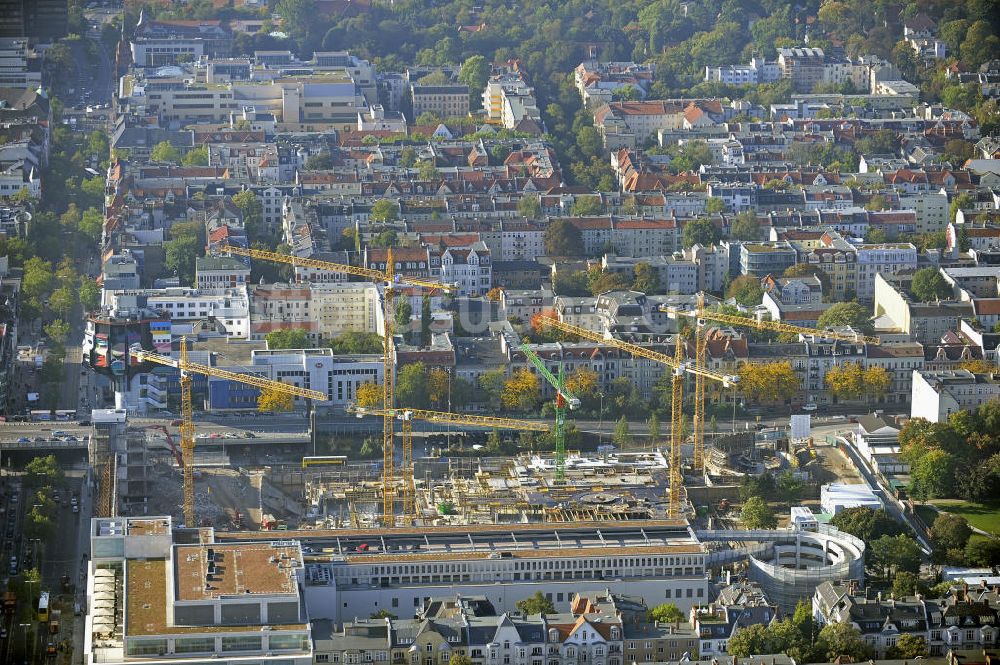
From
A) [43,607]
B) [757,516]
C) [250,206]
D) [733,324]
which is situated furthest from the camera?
[250,206]

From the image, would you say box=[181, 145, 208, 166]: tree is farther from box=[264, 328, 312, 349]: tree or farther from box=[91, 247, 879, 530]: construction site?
box=[91, 247, 879, 530]: construction site

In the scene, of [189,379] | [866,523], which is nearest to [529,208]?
[189,379]

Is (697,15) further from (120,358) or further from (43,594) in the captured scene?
(43,594)

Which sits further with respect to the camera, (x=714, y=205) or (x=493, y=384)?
(x=714, y=205)

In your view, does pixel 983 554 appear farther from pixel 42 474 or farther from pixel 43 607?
pixel 42 474

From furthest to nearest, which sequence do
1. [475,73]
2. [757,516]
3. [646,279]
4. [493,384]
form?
[475,73] < [646,279] < [493,384] < [757,516]

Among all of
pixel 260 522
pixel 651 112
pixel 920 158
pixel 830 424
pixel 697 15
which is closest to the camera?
pixel 260 522

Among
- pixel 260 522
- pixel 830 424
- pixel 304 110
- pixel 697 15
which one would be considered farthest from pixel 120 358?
pixel 697 15

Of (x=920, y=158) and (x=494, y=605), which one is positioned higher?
(x=920, y=158)

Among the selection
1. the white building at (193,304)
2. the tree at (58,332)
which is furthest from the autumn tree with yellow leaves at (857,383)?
the tree at (58,332)
